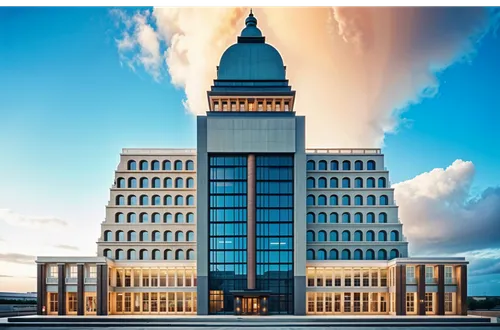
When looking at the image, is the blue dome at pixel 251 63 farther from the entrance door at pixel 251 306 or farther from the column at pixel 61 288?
A: the column at pixel 61 288

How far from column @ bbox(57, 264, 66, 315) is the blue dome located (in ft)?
32.9

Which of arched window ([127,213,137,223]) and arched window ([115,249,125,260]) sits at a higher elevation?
arched window ([127,213,137,223])

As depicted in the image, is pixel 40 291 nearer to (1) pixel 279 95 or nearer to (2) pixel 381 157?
(1) pixel 279 95

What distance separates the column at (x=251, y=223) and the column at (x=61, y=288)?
7.05 metres

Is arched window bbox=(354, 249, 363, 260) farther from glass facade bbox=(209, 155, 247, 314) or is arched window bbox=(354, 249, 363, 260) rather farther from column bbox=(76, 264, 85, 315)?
column bbox=(76, 264, 85, 315)

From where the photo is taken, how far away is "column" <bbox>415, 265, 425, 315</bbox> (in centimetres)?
1944

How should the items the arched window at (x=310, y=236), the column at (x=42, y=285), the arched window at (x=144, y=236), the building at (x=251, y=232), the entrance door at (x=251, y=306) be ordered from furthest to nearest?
the arched window at (x=144, y=236) → the arched window at (x=310, y=236) → the building at (x=251, y=232) → the column at (x=42, y=285) → the entrance door at (x=251, y=306)

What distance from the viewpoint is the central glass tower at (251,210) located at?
65.0ft

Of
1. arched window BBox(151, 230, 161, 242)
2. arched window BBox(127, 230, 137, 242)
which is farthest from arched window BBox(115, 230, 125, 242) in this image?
arched window BBox(151, 230, 161, 242)

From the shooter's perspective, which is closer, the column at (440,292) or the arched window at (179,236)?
the column at (440,292)

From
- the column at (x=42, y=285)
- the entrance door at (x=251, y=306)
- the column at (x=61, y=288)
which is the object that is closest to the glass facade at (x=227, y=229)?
the entrance door at (x=251, y=306)

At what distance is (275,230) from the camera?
65.9 feet

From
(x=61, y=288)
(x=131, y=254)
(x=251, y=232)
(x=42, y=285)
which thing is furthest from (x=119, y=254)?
(x=251, y=232)

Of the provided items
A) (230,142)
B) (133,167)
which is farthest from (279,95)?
(133,167)
